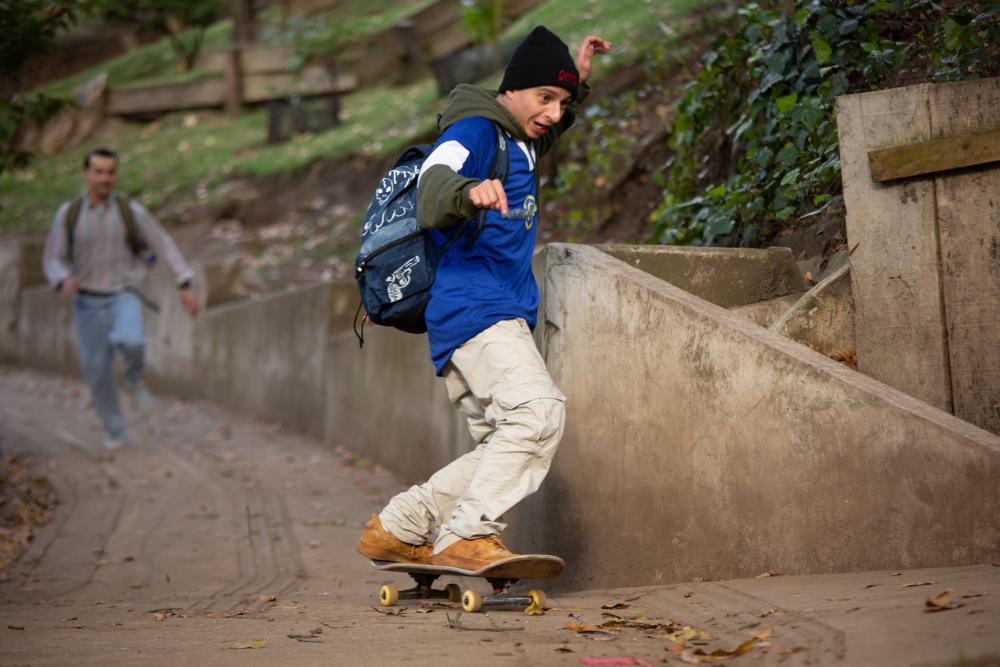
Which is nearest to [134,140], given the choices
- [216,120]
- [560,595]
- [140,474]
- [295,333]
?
[216,120]

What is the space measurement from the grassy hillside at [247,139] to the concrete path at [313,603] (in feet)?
20.4

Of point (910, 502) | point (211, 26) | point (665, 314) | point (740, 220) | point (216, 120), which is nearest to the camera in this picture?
point (910, 502)

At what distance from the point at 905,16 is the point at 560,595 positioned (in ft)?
12.1

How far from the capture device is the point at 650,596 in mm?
4473

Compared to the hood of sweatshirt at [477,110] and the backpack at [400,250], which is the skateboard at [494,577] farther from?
the hood of sweatshirt at [477,110]

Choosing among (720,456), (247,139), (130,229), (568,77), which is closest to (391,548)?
(720,456)

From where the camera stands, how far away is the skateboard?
431 cm

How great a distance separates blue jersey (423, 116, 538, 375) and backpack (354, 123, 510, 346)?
1.4 inches

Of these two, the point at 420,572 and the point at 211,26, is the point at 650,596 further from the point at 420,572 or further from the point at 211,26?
the point at 211,26

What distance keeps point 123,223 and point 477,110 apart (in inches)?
251

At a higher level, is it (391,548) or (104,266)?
(104,266)

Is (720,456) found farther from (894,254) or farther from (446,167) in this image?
(446,167)

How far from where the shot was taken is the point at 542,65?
14.8 ft

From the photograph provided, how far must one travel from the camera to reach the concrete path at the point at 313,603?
137 inches
